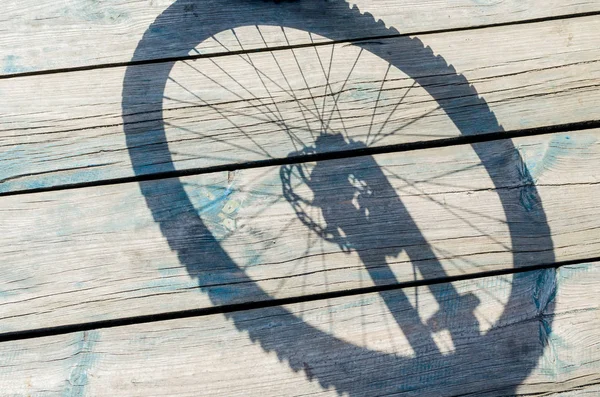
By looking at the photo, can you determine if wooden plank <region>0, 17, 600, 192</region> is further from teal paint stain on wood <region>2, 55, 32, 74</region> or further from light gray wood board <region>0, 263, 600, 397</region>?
light gray wood board <region>0, 263, 600, 397</region>

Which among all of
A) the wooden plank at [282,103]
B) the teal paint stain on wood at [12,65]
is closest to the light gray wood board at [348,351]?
the wooden plank at [282,103]

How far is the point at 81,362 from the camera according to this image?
39.1 inches

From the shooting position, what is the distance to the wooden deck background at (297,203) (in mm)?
1012

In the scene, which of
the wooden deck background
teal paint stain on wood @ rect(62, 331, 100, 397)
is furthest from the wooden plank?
teal paint stain on wood @ rect(62, 331, 100, 397)

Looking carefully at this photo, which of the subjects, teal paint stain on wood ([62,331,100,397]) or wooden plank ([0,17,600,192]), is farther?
wooden plank ([0,17,600,192])

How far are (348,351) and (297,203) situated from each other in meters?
0.29

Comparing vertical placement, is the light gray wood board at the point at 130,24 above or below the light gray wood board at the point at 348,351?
above

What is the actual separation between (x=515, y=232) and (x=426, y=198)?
0.59 feet

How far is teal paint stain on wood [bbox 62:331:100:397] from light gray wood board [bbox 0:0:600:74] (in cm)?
54

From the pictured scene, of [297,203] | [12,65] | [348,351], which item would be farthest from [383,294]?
[12,65]

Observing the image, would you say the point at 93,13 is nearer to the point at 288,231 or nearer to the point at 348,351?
the point at 288,231

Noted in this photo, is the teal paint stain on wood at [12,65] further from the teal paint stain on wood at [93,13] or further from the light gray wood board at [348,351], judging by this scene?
the light gray wood board at [348,351]

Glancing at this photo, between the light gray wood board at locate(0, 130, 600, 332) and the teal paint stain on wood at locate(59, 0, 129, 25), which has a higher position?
the teal paint stain on wood at locate(59, 0, 129, 25)

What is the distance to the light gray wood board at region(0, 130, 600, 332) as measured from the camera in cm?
103
